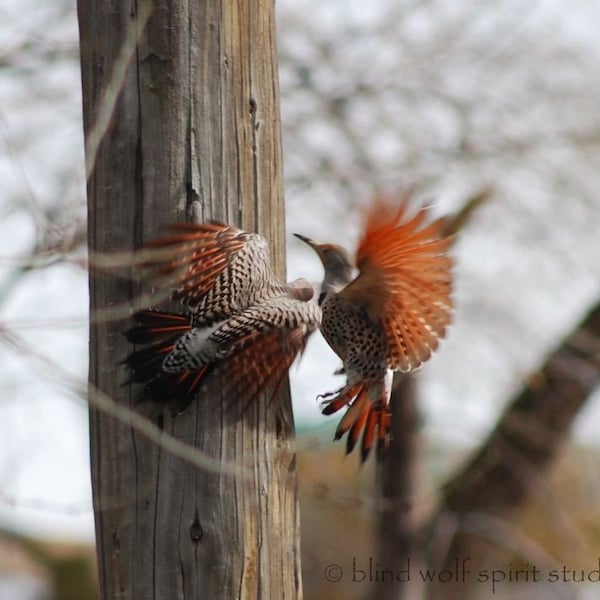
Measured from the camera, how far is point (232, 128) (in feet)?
9.68

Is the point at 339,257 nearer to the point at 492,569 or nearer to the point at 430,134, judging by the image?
the point at 430,134

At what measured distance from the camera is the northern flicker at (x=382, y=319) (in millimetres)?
3121

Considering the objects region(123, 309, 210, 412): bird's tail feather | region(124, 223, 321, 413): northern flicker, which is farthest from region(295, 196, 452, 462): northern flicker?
region(123, 309, 210, 412): bird's tail feather

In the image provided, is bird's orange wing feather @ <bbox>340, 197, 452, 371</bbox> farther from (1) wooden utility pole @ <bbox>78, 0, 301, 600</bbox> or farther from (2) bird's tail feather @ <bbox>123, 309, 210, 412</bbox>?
(2) bird's tail feather @ <bbox>123, 309, 210, 412</bbox>

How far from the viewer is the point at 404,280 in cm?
318

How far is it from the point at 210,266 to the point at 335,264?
2.83ft

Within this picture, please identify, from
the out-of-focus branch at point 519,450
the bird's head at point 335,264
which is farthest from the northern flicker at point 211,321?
the out-of-focus branch at point 519,450

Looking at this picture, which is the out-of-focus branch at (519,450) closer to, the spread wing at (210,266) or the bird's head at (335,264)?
the bird's head at (335,264)

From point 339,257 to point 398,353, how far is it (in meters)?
0.46

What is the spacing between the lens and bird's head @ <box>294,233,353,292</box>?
3.67 meters

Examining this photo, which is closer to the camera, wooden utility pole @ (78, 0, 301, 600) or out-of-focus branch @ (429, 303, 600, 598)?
wooden utility pole @ (78, 0, 301, 600)

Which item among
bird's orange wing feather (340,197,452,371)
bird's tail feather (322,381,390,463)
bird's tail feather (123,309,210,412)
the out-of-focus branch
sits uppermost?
bird's orange wing feather (340,197,452,371)

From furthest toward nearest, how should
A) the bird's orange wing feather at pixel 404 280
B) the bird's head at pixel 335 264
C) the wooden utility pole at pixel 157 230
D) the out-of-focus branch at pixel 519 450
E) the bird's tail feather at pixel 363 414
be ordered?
the out-of-focus branch at pixel 519 450 < the bird's head at pixel 335 264 < the bird's tail feather at pixel 363 414 < the bird's orange wing feather at pixel 404 280 < the wooden utility pole at pixel 157 230

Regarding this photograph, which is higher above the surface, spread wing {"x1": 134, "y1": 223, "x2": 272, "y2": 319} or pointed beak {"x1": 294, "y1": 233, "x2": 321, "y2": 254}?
pointed beak {"x1": 294, "y1": 233, "x2": 321, "y2": 254}
